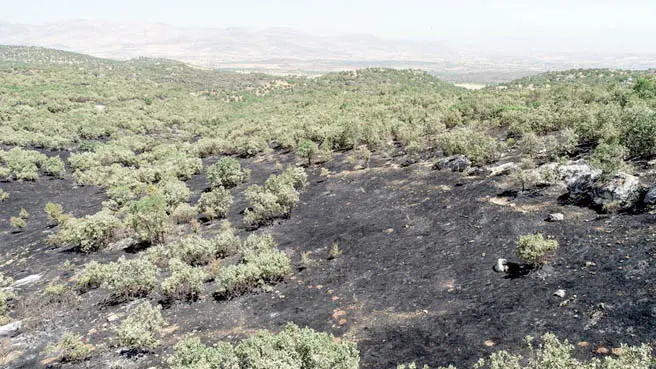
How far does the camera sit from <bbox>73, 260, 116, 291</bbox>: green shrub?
1195cm

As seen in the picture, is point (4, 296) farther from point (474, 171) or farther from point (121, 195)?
point (474, 171)

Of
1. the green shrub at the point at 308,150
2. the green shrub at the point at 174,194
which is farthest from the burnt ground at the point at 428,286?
the green shrub at the point at 308,150

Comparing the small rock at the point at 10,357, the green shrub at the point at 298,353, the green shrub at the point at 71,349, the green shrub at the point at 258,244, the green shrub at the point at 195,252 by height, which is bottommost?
the small rock at the point at 10,357

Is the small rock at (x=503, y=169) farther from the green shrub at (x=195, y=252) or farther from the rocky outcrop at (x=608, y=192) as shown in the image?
the green shrub at (x=195, y=252)

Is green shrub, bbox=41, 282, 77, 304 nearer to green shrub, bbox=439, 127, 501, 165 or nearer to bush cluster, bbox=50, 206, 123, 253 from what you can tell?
bush cluster, bbox=50, 206, 123, 253

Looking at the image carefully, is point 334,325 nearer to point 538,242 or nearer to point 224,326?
point 224,326

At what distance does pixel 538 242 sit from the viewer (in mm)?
8914

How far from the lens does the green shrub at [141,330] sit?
8.53 metres

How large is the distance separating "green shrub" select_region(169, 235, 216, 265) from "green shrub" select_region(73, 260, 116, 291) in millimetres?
2055

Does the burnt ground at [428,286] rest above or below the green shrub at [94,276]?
above

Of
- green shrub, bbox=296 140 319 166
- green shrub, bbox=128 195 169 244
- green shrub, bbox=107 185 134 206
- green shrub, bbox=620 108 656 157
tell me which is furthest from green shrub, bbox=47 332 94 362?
green shrub, bbox=620 108 656 157

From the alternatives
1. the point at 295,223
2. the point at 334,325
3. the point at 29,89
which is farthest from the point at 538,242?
the point at 29,89

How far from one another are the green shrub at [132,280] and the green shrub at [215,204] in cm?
626

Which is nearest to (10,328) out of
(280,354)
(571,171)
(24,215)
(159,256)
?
(159,256)
